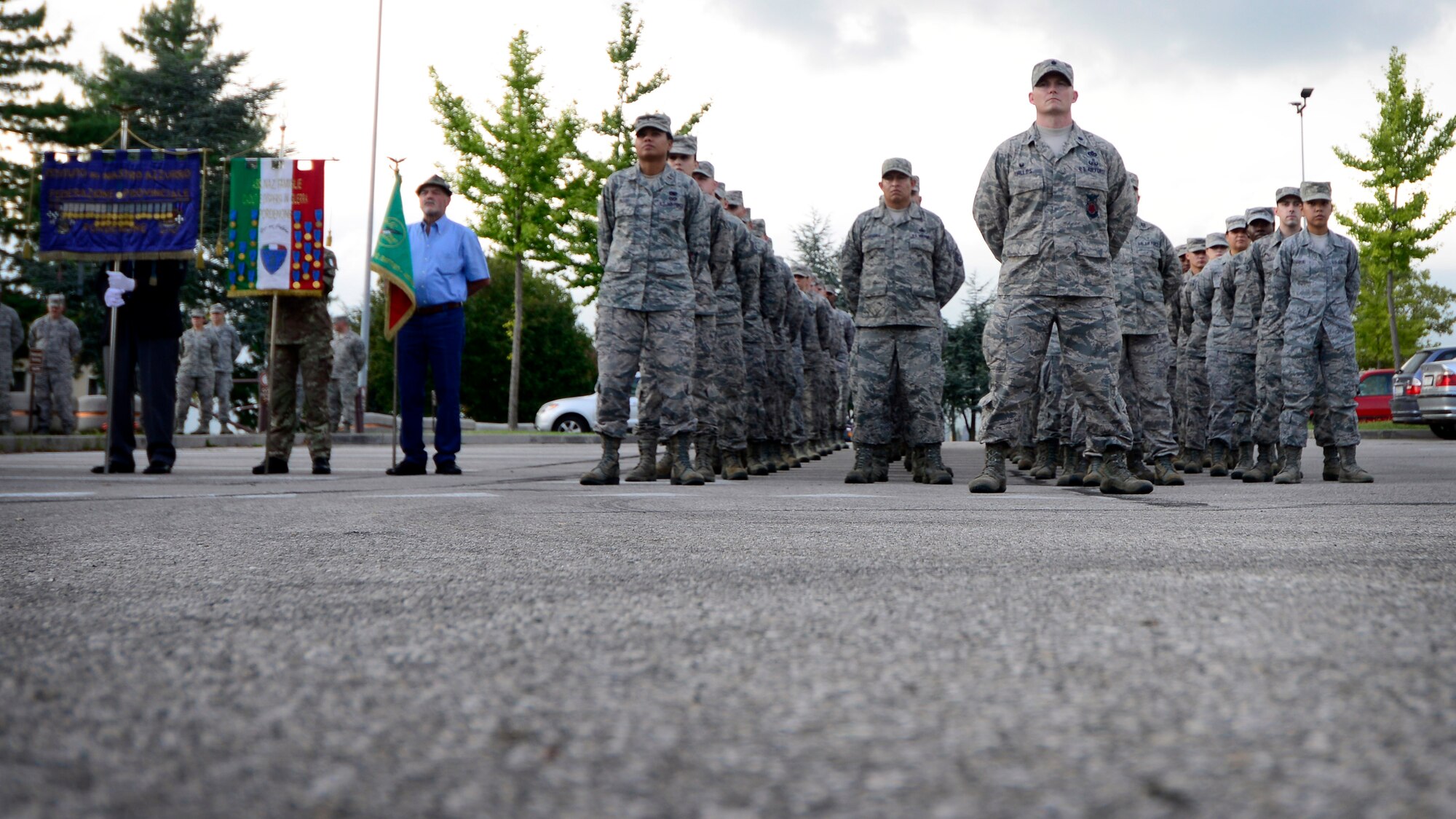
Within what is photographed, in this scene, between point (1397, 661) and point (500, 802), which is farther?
point (1397, 661)

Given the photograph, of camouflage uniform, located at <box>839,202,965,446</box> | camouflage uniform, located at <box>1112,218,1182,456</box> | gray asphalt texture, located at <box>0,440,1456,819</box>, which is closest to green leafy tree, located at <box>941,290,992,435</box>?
camouflage uniform, located at <box>1112,218,1182,456</box>

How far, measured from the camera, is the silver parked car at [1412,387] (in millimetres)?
21406

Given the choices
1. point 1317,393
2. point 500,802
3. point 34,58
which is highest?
point 34,58

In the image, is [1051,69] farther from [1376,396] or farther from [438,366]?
[1376,396]

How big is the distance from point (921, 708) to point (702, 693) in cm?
25

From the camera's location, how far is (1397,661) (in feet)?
5.25

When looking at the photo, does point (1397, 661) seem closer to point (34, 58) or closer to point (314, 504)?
point (314, 504)

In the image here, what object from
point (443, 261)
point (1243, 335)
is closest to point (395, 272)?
point (443, 261)

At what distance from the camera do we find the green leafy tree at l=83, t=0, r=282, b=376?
3916cm

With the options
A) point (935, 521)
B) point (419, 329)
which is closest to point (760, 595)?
point (935, 521)

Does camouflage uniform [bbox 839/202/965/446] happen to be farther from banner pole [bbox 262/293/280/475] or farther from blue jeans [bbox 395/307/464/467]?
banner pole [bbox 262/293/280/475]

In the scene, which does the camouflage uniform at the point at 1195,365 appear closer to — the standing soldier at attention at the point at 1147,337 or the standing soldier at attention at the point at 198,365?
the standing soldier at attention at the point at 1147,337

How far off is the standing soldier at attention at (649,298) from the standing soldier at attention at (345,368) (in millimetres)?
14495

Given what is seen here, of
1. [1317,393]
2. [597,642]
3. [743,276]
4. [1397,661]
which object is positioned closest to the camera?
[1397,661]
